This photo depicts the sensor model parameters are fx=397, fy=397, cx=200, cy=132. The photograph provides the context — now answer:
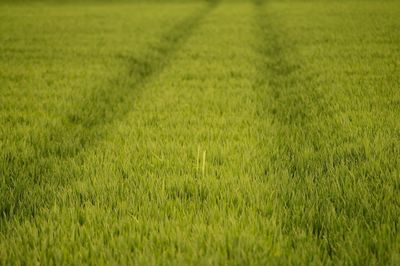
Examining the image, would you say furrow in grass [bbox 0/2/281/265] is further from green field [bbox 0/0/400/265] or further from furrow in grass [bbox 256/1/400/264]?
furrow in grass [bbox 256/1/400/264]

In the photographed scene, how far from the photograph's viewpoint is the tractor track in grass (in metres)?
2.78

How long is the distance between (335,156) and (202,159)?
3.69ft

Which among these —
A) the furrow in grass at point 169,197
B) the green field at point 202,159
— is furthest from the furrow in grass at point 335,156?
the furrow in grass at point 169,197

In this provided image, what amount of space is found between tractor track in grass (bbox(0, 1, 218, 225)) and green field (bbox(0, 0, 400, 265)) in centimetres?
2

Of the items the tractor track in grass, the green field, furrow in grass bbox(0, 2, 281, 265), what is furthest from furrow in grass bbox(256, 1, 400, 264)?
the tractor track in grass

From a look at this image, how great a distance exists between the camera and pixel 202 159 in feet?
11.2

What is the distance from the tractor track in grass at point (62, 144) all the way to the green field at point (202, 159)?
0.8 inches

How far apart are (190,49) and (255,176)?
7430mm

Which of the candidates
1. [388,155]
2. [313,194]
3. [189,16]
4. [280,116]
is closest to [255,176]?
[313,194]

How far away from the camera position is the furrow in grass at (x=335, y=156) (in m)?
2.15

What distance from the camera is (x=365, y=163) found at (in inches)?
122

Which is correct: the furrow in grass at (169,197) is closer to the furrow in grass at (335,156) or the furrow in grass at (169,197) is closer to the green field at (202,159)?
the green field at (202,159)

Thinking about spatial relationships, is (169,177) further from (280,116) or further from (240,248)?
(280,116)

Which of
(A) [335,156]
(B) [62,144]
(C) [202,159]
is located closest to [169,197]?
(C) [202,159]
